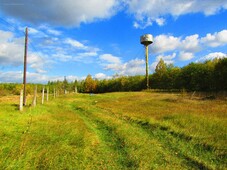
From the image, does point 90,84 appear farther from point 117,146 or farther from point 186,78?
point 117,146

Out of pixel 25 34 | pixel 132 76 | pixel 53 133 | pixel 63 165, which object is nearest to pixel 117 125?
pixel 53 133

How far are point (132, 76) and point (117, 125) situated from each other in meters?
68.7

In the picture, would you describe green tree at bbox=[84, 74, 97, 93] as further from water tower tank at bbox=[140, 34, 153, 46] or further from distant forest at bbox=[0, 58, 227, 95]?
water tower tank at bbox=[140, 34, 153, 46]

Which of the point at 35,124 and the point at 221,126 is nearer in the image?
the point at 221,126

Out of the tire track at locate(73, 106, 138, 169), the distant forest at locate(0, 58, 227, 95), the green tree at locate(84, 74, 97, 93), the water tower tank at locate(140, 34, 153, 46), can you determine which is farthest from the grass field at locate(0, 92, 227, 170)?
the green tree at locate(84, 74, 97, 93)

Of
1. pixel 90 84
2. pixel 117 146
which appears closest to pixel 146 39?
pixel 90 84

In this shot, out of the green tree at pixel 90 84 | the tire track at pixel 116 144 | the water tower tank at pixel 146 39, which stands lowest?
the tire track at pixel 116 144

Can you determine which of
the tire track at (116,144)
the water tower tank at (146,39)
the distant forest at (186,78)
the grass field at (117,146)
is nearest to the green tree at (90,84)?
the distant forest at (186,78)

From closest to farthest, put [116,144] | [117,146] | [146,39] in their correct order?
[117,146] → [116,144] → [146,39]

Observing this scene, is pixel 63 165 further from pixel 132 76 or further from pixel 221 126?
pixel 132 76

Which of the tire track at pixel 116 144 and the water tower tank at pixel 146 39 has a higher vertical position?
the water tower tank at pixel 146 39

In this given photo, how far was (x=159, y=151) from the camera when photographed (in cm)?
905

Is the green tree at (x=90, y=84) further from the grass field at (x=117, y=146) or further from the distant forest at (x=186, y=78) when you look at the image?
the grass field at (x=117, y=146)

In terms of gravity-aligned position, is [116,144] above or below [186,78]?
below
